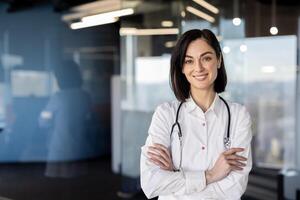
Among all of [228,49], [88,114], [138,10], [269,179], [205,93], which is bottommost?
[269,179]

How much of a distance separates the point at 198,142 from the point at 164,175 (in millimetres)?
162

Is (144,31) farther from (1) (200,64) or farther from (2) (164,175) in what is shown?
(2) (164,175)

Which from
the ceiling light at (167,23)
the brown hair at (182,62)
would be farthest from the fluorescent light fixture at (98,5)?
the brown hair at (182,62)

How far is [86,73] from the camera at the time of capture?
5070mm

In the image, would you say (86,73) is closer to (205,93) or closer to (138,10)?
(138,10)

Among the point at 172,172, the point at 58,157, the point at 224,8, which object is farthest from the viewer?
the point at 224,8

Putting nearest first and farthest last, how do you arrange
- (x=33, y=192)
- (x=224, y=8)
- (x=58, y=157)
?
(x=33, y=192) → (x=58, y=157) → (x=224, y=8)

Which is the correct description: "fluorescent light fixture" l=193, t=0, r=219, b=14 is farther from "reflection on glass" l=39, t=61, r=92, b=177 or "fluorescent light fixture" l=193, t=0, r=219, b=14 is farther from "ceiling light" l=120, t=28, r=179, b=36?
"reflection on glass" l=39, t=61, r=92, b=177

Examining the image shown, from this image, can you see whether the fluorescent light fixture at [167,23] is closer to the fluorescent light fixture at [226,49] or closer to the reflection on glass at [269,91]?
the fluorescent light fixture at [226,49]

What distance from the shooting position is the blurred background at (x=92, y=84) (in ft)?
15.6

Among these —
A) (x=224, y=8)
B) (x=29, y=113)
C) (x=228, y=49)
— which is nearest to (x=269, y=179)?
(x=228, y=49)

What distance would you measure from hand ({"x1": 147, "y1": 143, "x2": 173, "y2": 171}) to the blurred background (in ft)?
10.3

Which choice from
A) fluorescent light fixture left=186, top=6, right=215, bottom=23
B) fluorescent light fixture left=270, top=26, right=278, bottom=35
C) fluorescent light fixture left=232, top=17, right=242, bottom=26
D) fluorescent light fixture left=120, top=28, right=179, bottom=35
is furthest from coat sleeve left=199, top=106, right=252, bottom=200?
fluorescent light fixture left=270, top=26, right=278, bottom=35

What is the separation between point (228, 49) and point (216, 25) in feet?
1.07
